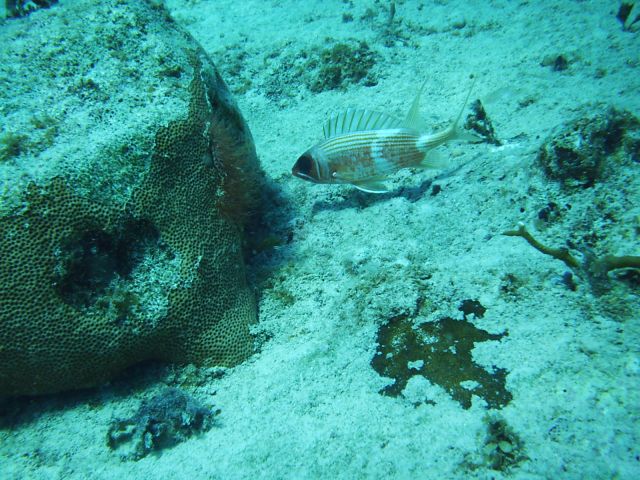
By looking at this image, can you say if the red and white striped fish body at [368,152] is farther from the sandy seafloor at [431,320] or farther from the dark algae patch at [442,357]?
the dark algae patch at [442,357]

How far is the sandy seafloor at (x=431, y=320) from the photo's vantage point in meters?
1.94

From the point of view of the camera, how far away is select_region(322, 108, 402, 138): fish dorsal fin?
3789 mm

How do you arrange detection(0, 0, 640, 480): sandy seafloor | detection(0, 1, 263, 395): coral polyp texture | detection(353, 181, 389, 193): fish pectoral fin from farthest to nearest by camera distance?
detection(353, 181, 389, 193): fish pectoral fin → detection(0, 1, 263, 395): coral polyp texture → detection(0, 0, 640, 480): sandy seafloor

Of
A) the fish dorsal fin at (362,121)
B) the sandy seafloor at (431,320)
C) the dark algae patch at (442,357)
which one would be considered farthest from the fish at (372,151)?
the dark algae patch at (442,357)

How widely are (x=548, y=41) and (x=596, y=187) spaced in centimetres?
383

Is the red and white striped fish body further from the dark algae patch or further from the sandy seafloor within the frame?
the dark algae patch

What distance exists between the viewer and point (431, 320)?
2.60m

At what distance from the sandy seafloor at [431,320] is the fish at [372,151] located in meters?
0.34

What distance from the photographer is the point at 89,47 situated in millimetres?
3039

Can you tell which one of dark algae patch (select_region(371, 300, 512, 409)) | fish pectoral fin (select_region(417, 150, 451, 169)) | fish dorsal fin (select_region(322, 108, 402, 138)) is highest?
fish dorsal fin (select_region(322, 108, 402, 138))

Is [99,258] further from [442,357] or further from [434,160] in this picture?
[434,160]

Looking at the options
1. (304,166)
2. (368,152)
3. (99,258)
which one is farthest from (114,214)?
(368,152)

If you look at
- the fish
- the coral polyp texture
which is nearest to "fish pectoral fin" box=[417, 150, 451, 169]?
the fish

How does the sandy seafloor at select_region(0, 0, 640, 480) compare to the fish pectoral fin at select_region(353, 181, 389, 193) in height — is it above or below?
below
